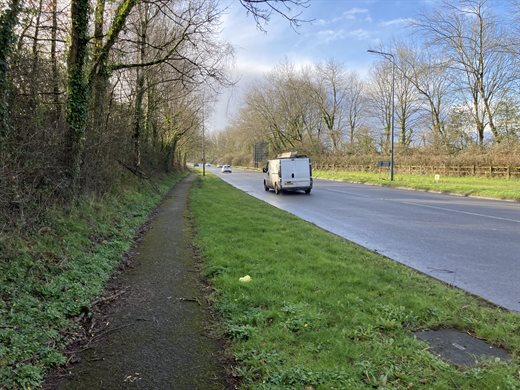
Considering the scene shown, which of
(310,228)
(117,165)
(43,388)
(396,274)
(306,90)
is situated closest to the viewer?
(43,388)

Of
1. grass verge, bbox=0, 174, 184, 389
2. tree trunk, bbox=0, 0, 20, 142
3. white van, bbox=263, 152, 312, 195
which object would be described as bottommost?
grass verge, bbox=0, 174, 184, 389

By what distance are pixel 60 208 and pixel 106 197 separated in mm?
4087

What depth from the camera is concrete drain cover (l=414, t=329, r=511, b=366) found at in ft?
12.5

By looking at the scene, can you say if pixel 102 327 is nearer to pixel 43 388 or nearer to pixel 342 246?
pixel 43 388

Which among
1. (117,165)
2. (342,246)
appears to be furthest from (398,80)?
(342,246)

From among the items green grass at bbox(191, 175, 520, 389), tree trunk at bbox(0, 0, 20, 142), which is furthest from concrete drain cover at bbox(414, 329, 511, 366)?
tree trunk at bbox(0, 0, 20, 142)

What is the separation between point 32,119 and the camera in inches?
314

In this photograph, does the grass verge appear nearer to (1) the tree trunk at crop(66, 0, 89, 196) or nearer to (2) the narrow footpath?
(2) the narrow footpath

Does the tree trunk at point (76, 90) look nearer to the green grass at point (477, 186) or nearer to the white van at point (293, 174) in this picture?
the white van at point (293, 174)

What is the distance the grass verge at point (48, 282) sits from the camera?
3.62 m

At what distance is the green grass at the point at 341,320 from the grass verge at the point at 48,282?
5.70ft

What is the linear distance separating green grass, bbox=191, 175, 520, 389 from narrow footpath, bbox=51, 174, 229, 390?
0.28 m

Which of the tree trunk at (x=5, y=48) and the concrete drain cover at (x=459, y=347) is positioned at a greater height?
the tree trunk at (x=5, y=48)

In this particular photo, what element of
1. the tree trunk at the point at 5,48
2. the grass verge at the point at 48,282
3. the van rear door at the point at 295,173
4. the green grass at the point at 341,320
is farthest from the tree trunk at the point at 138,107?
the green grass at the point at 341,320
